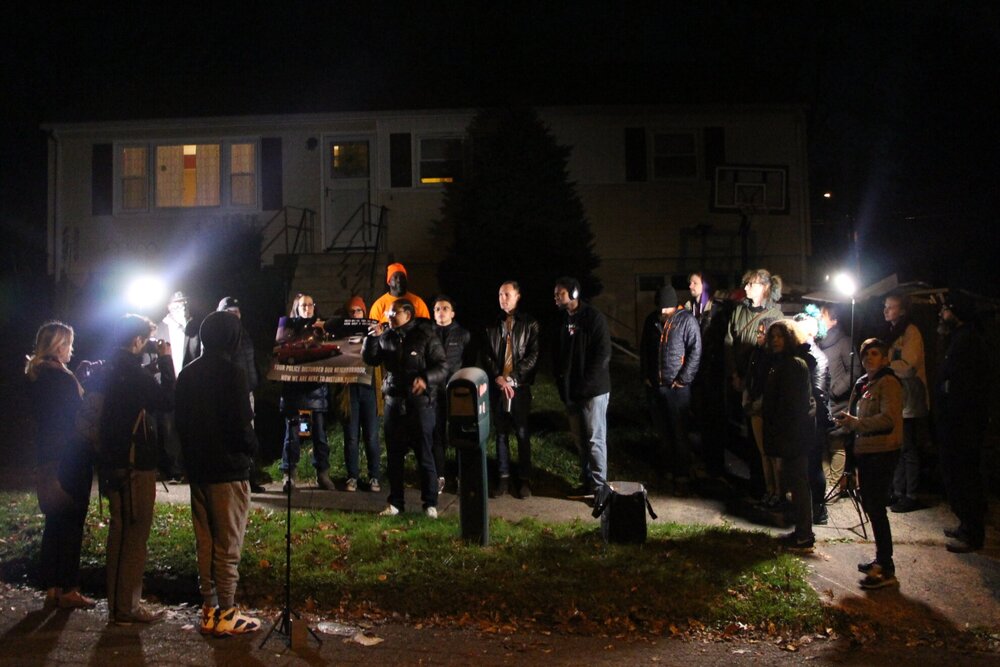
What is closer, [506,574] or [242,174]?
[506,574]

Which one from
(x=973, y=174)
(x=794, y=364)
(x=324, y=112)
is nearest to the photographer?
(x=794, y=364)

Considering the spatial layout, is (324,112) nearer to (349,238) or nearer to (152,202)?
(349,238)

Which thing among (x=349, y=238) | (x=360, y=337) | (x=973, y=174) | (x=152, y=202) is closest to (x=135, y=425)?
(x=360, y=337)

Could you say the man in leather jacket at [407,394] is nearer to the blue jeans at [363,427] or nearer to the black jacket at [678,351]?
the blue jeans at [363,427]

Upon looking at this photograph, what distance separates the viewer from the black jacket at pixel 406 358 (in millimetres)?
7672

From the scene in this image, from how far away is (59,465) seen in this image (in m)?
5.81

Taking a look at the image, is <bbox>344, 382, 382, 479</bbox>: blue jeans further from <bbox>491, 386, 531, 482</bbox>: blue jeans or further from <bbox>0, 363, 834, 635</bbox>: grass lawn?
<bbox>491, 386, 531, 482</bbox>: blue jeans

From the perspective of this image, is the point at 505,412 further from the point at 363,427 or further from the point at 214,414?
the point at 214,414

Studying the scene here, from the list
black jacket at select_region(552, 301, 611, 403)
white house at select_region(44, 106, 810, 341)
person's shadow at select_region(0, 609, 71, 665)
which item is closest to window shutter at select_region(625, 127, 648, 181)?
white house at select_region(44, 106, 810, 341)

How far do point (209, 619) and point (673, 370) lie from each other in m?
5.22

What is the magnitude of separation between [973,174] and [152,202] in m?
27.1

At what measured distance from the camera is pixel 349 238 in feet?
65.2

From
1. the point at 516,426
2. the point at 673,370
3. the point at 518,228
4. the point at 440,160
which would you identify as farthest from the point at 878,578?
the point at 440,160

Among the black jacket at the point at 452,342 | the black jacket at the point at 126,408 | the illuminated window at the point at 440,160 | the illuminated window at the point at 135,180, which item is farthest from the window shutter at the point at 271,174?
the black jacket at the point at 126,408
